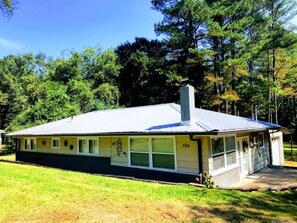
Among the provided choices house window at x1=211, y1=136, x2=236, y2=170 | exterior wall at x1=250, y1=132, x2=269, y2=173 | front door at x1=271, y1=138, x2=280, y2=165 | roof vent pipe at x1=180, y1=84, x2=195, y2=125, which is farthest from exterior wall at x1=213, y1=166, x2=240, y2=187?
front door at x1=271, y1=138, x2=280, y2=165

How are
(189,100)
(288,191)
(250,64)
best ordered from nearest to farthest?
(288,191) → (189,100) → (250,64)

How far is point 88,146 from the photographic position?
43.8ft

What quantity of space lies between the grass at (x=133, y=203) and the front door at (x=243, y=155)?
11.1 ft

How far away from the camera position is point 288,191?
888cm

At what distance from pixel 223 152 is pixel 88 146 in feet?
24.0

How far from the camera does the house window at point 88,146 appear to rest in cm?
1296

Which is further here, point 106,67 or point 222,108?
point 106,67

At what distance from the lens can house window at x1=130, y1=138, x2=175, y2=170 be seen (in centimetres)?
1006

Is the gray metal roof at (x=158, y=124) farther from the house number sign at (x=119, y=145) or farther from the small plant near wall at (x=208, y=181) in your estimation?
the small plant near wall at (x=208, y=181)

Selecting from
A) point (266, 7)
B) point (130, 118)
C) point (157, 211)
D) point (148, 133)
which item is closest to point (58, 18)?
point (130, 118)

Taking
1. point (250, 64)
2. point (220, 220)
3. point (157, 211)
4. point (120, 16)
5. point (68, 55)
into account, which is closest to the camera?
point (220, 220)

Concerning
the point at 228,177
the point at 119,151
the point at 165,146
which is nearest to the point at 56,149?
the point at 119,151

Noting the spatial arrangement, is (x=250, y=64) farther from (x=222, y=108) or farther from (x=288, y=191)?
(x=288, y=191)

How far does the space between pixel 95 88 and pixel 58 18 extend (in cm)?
1306
